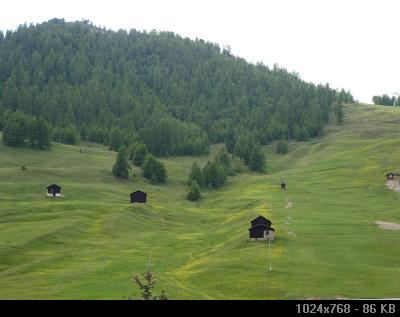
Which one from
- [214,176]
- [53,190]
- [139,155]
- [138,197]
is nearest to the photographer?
[53,190]

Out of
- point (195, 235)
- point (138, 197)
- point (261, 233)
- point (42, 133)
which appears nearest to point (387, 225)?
point (261, 233)

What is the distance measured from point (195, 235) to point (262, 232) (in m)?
19.7

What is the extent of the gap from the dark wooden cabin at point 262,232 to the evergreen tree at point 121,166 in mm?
81074

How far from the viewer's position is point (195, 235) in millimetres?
100438

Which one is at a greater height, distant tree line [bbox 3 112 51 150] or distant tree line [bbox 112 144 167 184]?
distant tree line [bbox 3 112 51 150]

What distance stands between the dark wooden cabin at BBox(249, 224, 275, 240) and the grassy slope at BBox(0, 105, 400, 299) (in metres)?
1.55

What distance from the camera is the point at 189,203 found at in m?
145

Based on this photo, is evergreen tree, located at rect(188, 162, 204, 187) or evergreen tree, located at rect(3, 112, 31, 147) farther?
evergreen tree, located at rect(3, 112, 31, 147)

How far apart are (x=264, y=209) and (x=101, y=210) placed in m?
34.5

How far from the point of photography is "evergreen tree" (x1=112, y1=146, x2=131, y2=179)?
6240 inches

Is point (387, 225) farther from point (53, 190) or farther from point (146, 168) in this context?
point (146, 168)

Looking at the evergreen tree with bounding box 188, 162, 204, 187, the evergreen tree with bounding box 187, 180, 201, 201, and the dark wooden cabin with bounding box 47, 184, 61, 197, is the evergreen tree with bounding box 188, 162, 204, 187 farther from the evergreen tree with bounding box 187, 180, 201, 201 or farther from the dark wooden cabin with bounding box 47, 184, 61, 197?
the dark wooden cabin with bounding box 47, 184, 61, 197

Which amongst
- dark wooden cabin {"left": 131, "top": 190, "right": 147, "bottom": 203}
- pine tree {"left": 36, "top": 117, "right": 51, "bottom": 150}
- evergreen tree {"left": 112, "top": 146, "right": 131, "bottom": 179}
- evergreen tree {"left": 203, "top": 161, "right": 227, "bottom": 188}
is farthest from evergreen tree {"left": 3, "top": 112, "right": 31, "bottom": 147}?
dark wooden cabin {"left": 131, "top": 190, "right": 147, "bottom": 203}

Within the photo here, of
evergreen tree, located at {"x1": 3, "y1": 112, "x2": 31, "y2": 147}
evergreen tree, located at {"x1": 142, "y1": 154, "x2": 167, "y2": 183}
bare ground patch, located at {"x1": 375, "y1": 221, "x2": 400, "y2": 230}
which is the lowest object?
bare ground patch, located at {"x1": 375, "y1": 221, "x2": 400, "y2": 230}
